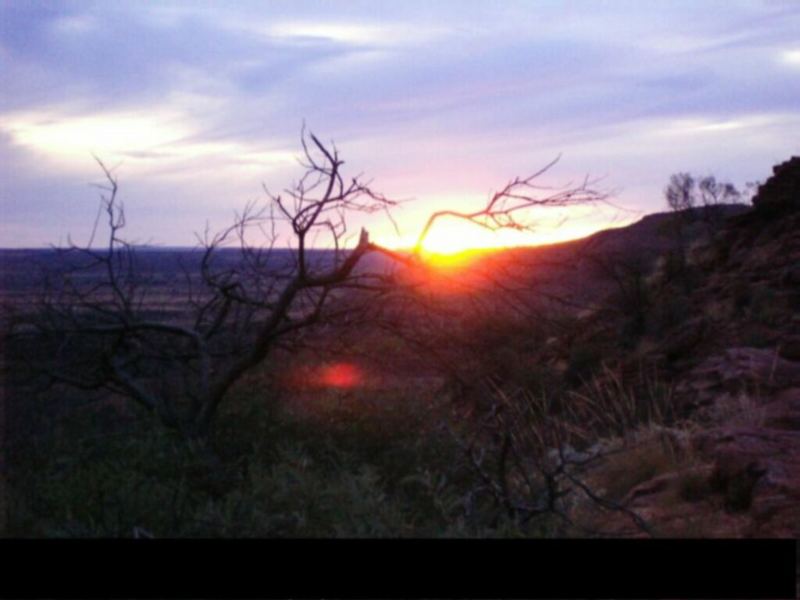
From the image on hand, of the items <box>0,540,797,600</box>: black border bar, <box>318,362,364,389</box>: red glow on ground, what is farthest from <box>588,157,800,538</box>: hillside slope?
<box>318,362,364,389</box>: red glow on ground

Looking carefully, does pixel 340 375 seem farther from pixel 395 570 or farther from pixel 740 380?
pixel 395 570

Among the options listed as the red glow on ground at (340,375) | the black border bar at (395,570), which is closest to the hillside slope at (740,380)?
the black border bar at (395,570)

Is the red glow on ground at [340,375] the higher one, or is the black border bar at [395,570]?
the red glow on ground at [340,375]

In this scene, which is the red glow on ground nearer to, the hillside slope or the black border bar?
the hillside slope

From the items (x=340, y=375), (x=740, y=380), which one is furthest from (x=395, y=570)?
(x=740, y=380)

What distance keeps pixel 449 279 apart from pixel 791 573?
213 inches

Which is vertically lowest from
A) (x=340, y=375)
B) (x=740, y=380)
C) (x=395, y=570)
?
(x=740, y=380)

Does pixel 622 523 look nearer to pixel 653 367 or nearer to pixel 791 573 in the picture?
pixel 791 573

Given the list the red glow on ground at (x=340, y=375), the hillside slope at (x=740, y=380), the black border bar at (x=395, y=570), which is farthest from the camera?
the red glow on ground at (x=340, y=375)

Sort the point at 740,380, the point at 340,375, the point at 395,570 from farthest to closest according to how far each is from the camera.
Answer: the point at 740,380
the point at 340,375
the point at 395,570

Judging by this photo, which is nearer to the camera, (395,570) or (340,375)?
(395,570)

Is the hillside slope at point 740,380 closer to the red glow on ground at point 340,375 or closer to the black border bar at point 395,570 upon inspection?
the black border bar at point 395,570

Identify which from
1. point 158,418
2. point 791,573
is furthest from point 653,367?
point 791,573

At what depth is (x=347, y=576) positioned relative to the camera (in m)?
5.44
